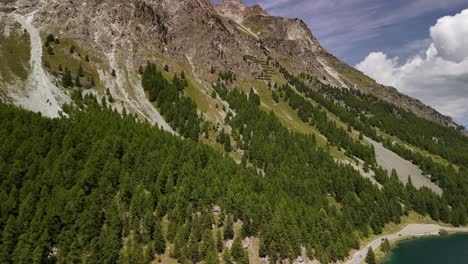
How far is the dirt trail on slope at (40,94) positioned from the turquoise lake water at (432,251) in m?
128

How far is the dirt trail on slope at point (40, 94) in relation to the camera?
382 feet

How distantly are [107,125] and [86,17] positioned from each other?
11395cm

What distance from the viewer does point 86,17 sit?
187 m

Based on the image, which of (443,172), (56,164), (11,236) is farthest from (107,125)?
(443,172)

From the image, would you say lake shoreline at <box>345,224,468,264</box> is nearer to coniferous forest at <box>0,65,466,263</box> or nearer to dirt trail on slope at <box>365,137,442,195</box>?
coniferous forest at <box>0,65,466,263</box>

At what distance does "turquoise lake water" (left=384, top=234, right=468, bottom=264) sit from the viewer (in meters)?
96.8

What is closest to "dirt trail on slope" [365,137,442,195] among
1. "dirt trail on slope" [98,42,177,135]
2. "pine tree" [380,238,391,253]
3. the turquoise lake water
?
the turquoise lake water

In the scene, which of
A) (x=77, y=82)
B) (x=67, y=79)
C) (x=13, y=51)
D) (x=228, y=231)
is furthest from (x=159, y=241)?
(x=13, y=51)

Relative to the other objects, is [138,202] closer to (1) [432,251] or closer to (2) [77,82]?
(2) [77,82]

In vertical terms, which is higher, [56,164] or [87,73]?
[87,73]

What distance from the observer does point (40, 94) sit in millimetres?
123688

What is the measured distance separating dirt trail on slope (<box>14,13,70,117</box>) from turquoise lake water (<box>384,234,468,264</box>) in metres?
128

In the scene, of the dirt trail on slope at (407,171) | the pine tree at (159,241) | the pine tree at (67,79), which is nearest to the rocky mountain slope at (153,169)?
the pine tree at (159,241)

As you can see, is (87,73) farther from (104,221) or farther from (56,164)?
(104,221)
